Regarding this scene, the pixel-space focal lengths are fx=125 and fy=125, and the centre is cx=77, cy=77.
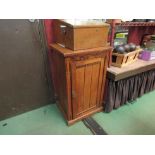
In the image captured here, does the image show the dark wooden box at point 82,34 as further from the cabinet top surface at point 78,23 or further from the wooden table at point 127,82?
the wooden table at point 127,82

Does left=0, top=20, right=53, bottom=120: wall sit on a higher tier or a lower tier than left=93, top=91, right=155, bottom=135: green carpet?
higher

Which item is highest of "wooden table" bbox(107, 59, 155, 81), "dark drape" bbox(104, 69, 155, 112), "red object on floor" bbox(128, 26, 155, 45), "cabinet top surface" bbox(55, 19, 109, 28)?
A: "cabinet top surface" bbox(55, 19, 109, 28)

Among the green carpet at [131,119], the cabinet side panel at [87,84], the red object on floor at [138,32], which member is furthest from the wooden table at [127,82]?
the red object on floor at [138,32]

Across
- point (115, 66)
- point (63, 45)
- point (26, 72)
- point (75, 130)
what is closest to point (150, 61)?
point (115, 66)

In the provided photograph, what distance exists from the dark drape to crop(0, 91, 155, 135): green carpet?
14 centimetres

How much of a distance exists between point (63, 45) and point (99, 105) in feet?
3.52

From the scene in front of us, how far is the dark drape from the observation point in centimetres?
184

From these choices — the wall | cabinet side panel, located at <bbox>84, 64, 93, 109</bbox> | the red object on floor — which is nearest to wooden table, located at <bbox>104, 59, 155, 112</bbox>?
cabinet side panel, located at <bbox>84, 64, 93, 109</bbox>

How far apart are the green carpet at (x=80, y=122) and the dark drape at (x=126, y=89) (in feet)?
0.46

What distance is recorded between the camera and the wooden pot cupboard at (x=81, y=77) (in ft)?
4.54

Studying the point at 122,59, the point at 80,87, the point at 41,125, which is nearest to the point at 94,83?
the point at 80,87

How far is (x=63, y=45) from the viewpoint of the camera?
4.94 feet

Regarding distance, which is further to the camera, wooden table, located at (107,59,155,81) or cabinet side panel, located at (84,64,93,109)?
wooden table, located at (107,59,155,81)

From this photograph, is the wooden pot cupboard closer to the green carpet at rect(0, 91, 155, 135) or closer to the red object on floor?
the green carpet at rect(0, 91, 155, 135)
